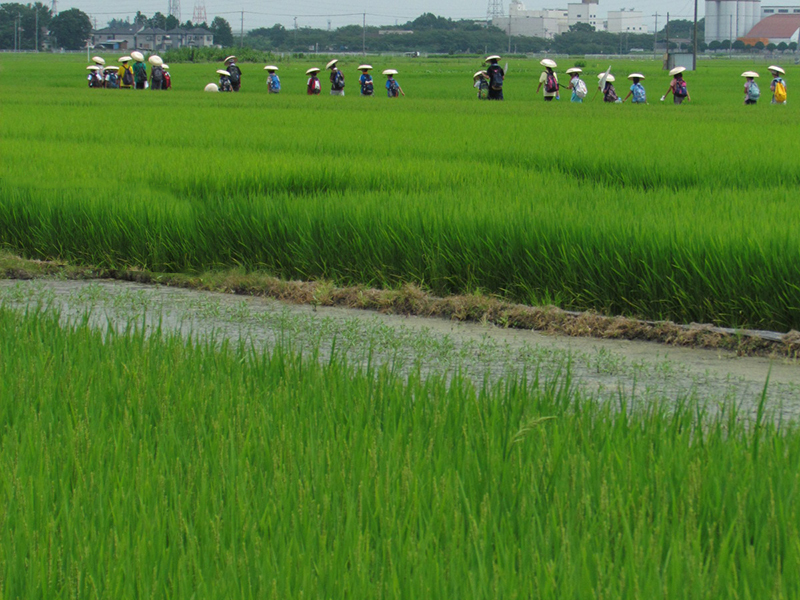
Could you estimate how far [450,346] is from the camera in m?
4.23

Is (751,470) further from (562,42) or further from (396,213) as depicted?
(562,42)

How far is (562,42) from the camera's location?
416 feet

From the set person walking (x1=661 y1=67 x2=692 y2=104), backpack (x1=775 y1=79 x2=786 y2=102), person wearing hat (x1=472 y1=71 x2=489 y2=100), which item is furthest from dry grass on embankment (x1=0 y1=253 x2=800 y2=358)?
person wearing hat (x1=472 y1=71 x2=489 y2=100)

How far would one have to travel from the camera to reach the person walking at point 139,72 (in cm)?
2845

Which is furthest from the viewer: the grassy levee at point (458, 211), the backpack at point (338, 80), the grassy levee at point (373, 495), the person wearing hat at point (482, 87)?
the backpack at point (338, 80)

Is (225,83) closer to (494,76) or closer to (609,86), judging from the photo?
(494,76)

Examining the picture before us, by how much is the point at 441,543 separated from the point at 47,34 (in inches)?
5006

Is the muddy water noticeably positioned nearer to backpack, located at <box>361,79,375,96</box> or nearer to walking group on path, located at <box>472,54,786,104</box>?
walking group on path, located at <box>472,54,786,104</box>

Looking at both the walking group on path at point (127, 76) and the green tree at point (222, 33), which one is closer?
the walking group on path at point (127, 76)

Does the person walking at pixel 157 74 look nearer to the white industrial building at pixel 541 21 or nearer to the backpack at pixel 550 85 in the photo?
the backpack at pixel 550 85

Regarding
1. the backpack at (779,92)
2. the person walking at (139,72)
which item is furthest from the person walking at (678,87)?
the person walking at (139,72)

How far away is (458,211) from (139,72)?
25374 mm

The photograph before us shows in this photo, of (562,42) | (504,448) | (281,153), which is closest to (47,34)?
(562,42)

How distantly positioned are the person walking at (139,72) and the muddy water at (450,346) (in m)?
24.3
